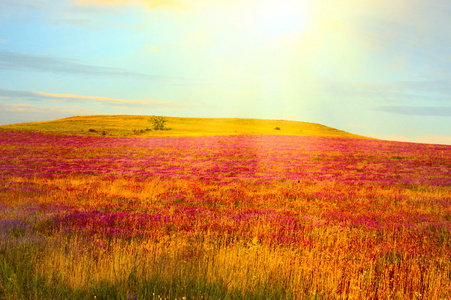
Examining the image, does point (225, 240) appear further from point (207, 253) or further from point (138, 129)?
point (138, 129)

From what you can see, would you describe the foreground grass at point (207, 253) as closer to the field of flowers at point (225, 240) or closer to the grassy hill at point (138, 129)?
the field of flowers at point (225, 240)

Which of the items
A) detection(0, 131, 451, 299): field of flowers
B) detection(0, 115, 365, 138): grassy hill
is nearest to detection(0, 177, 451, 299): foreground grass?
detection(0, 131, 451, 299): field of flowers

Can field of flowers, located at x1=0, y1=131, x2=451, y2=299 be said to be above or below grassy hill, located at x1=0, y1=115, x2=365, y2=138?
below

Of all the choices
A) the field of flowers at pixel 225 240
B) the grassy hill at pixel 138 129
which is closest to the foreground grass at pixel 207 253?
the field of flowers at pixel 225 240

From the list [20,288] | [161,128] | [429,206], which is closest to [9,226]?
[20,288]

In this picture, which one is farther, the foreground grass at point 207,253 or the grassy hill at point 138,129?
the grassy hill at point 138,129

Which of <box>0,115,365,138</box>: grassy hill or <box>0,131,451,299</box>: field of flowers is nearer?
<box>0,131,451,299</box>: field of flowers

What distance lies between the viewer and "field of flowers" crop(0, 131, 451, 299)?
183 inches

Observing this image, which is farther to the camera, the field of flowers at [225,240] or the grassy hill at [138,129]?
the grassy hill at [138,129]

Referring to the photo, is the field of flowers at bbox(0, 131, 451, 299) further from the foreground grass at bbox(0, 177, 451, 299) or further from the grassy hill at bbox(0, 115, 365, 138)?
the grassy hill at bbox(0, 115, 365, 138)

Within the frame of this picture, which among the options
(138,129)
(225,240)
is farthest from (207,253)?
(138,129)

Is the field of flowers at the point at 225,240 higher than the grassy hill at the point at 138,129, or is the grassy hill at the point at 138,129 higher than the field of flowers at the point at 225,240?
the grassy hill at the point at 138,129

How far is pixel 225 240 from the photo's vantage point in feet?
22.2

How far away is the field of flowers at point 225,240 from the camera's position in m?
4.65
